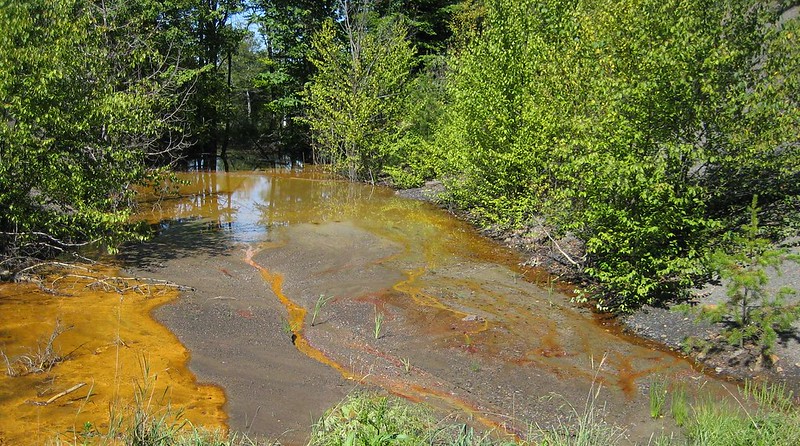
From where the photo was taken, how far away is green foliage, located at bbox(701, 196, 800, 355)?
28.8 ft

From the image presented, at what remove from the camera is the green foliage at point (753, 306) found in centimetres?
877

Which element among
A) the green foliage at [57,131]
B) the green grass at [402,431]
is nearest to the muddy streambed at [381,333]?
the green grass at [402,431]

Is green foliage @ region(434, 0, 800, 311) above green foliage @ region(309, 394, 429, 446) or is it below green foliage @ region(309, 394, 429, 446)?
above

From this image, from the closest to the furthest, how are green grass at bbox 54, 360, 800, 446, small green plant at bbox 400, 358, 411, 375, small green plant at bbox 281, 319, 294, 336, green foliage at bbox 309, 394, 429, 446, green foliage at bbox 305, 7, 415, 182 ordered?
1. green foliage at bbox 309, 394, 429, 446
2. green grass at bbox 54, 360, 800, 446
3. small green plant at bbox 400, 358, 411, 375
4. small green plant at bbox 281, 319, 294, 336
5. green foliage at bbox 305, 7, 415, 182

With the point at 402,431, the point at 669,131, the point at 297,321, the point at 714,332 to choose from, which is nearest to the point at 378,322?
the point at 297,321

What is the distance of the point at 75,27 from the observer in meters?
12.2

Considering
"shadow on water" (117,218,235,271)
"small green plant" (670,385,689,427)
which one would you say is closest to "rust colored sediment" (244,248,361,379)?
"shadow on water" (117,218,235,271)

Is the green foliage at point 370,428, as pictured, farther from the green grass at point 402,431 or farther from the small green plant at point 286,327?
the small green plant at point 286,327

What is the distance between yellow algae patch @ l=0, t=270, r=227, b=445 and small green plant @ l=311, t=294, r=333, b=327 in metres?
2.36

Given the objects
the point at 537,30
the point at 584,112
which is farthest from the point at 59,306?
the point at 537,30

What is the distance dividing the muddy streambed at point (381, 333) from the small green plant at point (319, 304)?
0.04 m

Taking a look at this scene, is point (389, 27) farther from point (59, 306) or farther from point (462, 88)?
point (59, 306)

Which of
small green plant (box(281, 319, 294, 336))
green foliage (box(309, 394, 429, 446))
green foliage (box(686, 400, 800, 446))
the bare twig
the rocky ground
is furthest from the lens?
small green plant (box(281, 319, 294, 336))

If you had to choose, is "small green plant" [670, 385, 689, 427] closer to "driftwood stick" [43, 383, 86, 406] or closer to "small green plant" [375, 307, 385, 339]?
"small green plant" [375, 307, 385, 339]
